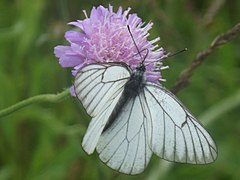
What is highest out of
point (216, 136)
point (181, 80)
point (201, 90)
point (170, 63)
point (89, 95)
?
point (89, 95)

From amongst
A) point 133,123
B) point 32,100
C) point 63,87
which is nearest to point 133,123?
point 133,123

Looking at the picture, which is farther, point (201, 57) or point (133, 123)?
point (201, 57)

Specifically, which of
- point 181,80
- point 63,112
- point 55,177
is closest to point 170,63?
point 63,112

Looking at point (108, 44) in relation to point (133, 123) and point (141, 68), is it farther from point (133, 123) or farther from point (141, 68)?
point (133, 123)

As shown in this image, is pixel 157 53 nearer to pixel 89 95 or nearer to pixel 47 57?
pixel 89 95

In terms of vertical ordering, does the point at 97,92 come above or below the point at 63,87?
above

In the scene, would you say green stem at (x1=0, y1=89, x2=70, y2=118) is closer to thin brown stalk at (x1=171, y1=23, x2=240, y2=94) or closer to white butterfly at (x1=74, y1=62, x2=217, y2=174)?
white butterfly at (x1=74, y1=62, x2=217, y2=174)

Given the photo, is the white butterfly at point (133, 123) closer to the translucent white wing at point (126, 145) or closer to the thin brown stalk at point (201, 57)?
the translucent white wing at point (126, 145)
